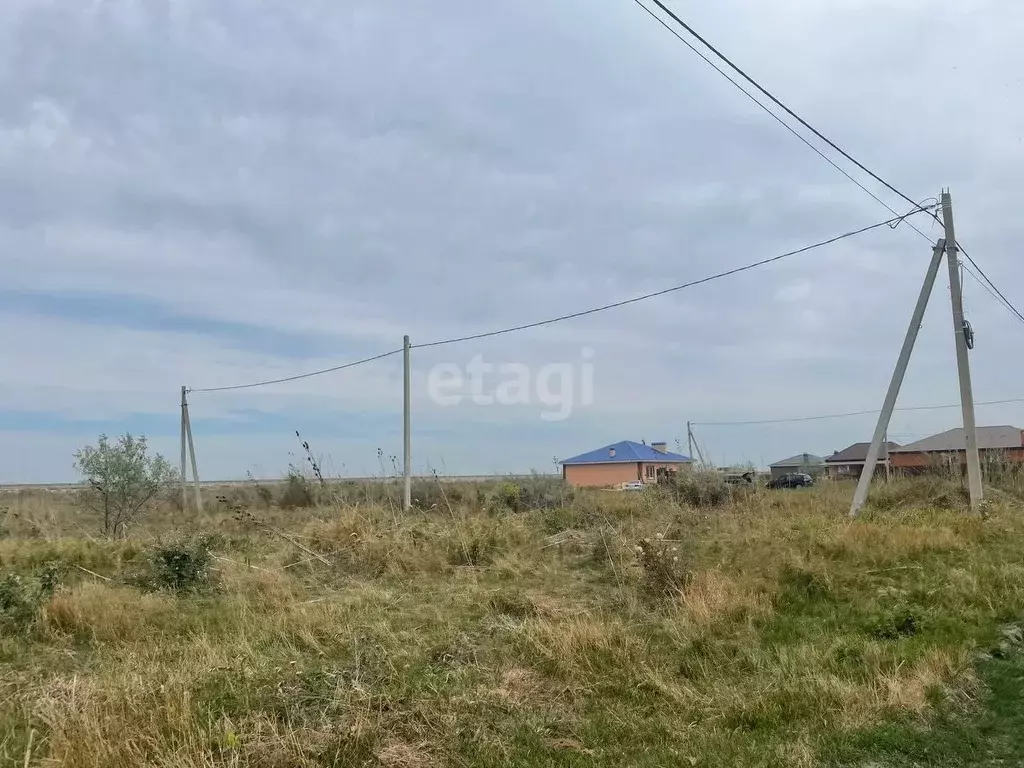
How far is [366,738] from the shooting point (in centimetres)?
373

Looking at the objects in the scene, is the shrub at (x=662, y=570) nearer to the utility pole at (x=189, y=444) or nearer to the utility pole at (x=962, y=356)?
the utility pole at (x=962, y=356)

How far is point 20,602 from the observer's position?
6.70 metres

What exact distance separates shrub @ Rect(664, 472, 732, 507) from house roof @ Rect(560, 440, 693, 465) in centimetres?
3129

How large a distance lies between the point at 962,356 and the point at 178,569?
38.7 feet

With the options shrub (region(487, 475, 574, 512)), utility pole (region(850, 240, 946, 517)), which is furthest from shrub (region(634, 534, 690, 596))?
shrub (region(487, 475, 574, 512))

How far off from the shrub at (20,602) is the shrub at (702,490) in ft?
42.7

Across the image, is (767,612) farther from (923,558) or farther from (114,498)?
(114,498)

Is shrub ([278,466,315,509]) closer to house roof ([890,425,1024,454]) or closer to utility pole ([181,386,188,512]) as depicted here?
utility pole ([181,386,188,512])

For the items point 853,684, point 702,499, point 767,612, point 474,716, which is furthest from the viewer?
point 702,499

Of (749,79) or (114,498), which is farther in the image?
(114,498)

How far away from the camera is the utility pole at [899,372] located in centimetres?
1126

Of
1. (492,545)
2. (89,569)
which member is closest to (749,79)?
(492,545)

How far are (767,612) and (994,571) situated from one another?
2.57 m

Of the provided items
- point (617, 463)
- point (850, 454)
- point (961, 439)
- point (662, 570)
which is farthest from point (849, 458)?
point (662, 570)
